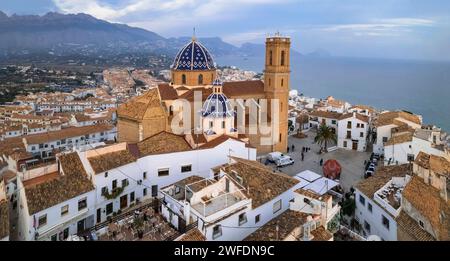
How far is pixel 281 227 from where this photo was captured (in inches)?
385

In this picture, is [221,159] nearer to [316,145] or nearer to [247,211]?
[247,211]

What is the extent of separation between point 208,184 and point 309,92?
2966 inches

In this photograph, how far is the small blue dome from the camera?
54.7ft

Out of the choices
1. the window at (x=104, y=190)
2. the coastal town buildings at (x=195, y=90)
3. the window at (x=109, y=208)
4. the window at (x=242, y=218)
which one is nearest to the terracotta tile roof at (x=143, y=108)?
the coastal town buildings at (x=195, y=90)

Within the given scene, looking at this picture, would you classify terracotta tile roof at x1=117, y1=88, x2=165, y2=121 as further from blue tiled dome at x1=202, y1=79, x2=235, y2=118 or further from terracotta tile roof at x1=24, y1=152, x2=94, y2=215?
terracotta tile roof at x1=24, y1=152, x2=94, y2=215

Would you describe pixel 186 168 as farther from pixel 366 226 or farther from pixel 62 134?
pixel 62 134

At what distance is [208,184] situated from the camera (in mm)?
11141

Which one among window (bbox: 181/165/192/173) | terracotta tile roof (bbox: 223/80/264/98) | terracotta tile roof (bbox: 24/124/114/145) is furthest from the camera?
terracotta tile roof (bbox: 24/124/114/145)

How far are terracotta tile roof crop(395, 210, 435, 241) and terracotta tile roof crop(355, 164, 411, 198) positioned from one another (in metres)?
1.85

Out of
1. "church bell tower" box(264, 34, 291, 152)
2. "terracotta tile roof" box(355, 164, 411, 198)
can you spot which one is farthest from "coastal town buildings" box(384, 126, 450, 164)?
"church bell tower" box(264, 34, 291, 152)

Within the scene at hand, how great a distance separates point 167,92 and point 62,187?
910 cm
